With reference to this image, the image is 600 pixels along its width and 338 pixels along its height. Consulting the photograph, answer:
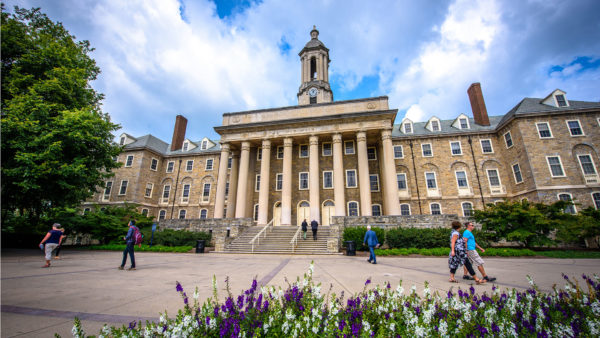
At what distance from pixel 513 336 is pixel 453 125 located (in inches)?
1304

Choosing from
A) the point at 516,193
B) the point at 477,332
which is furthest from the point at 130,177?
the point at 516,193

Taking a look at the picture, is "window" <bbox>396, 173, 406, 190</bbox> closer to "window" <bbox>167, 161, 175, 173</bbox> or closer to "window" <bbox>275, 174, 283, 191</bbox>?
"window" <bbox>275, 174, 283, 191</bbox>

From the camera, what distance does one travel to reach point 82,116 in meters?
13.6

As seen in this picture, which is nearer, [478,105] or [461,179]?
[461,179]

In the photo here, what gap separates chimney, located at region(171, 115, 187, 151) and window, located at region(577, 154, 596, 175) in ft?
159

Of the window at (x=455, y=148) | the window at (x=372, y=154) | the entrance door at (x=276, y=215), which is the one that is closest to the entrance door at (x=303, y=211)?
the entrance door at (x=276, y=215)

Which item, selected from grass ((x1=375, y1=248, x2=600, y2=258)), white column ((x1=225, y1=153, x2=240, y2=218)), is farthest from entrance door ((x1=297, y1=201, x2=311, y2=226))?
grass ((x1=375, y1=248, x2=600, y2=258))

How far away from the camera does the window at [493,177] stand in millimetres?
25859

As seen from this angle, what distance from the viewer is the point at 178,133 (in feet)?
124

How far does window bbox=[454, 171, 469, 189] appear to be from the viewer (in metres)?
26.4

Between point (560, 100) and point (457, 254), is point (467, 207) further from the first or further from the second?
point (457, 254)

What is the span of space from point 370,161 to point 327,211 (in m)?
7.73

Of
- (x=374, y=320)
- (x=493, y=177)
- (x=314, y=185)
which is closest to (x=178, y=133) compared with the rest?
(x=314, y=185)

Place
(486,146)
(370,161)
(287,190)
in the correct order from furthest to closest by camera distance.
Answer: (486,146)
(370,161)
(287,190)
